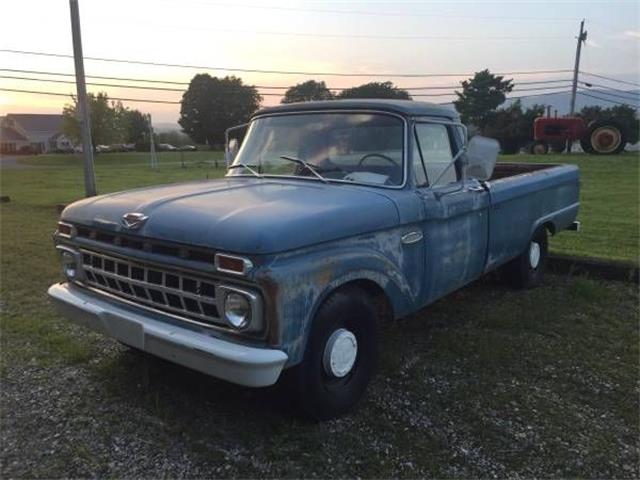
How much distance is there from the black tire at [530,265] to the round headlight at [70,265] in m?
4.06

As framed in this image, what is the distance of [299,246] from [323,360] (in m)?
0.70

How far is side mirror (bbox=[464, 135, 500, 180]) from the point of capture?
4562mm

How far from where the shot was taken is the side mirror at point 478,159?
4.56 metres

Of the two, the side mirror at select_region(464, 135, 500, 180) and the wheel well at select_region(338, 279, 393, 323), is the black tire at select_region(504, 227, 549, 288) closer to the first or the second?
the side mirror at select_region(464, 135, 500, 180)

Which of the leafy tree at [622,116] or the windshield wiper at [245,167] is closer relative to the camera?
the windshield wiper at [245,167]

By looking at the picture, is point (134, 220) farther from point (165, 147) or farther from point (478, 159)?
point (165, 147)

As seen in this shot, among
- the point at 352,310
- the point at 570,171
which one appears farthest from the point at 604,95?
the point at 352,310

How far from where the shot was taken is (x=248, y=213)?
302 centimetres

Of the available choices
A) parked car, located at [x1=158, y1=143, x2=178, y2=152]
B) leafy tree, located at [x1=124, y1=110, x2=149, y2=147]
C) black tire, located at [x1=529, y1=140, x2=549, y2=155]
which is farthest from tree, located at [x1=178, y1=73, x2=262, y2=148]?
black tire, located at [x1=529, y1=140, x2=549, y2=155]

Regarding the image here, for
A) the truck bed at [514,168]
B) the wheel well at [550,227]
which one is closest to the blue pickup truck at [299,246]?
the wheel well at [550,227]

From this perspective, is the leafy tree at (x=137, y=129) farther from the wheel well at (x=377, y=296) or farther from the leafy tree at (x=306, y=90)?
the wheel well at (x=377, y=296)

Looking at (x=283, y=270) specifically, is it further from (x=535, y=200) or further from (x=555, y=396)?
(x=535, y=200)

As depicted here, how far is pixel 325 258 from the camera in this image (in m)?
3.09

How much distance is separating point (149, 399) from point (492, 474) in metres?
2.02
